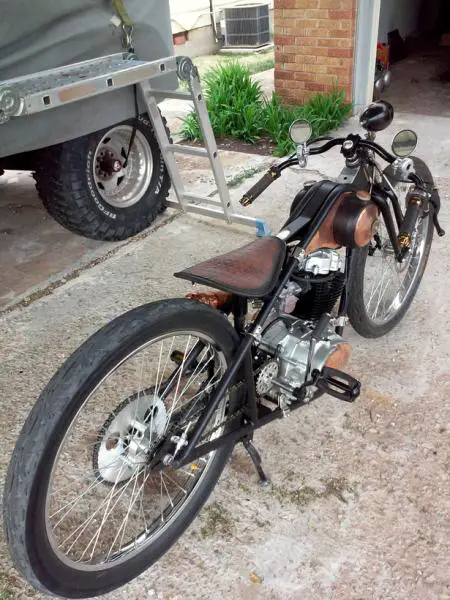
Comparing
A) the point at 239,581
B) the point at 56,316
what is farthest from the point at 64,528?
the point at 56,316

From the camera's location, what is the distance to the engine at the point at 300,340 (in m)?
2.10

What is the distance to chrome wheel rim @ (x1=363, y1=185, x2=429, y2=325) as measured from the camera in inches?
115

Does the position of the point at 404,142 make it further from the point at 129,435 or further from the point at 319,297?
the point at 129,435

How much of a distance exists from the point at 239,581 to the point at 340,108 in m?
5.11

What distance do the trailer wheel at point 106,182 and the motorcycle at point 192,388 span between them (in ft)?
5.20

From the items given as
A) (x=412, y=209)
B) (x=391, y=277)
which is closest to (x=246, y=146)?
(x=391, y=277)

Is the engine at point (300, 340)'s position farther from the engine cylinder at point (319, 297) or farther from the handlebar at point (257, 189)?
the handlebar at point (257, 189)

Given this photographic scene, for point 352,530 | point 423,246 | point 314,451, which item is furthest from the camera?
point 423,246

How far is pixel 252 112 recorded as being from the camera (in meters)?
5.87

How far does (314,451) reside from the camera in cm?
234

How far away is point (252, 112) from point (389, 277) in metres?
3.38

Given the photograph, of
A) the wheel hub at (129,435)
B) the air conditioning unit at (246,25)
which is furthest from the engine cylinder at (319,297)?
the air conditioning unit at (246,25)

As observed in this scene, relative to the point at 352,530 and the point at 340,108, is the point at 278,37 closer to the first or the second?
the point at 340,108

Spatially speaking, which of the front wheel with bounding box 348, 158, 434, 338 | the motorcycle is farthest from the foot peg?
the front wheel with bounding box 348, 158, 434, 338
